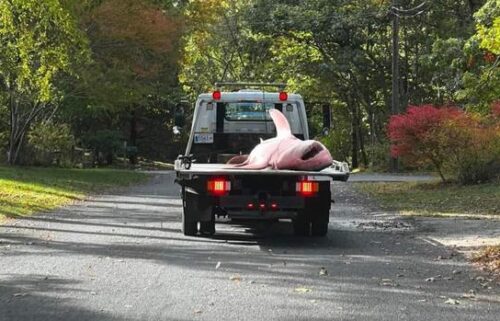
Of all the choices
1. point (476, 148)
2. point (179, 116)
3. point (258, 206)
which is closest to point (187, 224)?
point (258, 206)

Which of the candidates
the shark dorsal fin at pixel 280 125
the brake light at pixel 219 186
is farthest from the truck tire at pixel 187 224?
the shark dorsal fin at pixel 280 125

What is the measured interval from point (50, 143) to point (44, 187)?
42.4ft

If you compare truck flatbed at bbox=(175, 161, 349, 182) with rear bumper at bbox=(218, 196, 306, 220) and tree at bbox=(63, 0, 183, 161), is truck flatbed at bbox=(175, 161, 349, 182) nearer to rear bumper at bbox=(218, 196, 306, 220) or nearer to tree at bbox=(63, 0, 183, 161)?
rear bumper at bbox=(218, 196, 306, 220)

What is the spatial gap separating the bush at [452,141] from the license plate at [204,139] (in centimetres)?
951

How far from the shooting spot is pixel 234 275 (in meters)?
7.74

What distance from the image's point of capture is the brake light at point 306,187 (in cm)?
982

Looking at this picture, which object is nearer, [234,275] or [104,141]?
[234,275]

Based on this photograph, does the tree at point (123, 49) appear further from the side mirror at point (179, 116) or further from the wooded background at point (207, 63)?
the side mirror at point (179, 116)

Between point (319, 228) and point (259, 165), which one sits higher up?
point (259, 165)

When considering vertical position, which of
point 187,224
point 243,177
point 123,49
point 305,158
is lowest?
point 187,224

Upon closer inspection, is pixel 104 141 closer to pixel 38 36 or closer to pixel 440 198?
pixel 38 36

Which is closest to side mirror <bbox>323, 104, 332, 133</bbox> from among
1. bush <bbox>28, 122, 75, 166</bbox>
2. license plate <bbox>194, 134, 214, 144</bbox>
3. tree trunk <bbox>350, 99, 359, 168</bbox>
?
license plate <bbox>194, 134, 214, 144</bbox>

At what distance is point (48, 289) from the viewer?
22.8ft

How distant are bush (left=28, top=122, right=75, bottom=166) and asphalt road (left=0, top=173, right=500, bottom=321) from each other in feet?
64.0
